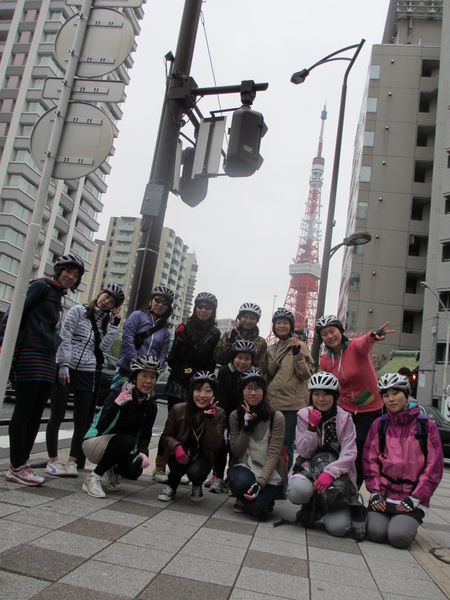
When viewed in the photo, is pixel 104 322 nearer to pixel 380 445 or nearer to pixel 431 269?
pixel 380 445

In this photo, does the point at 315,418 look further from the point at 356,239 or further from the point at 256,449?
the point at 356,239

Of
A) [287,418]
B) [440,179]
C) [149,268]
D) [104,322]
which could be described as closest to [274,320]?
[287,418]

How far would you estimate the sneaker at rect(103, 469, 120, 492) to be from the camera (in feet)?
14.3

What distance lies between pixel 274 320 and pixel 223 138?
6.69ft

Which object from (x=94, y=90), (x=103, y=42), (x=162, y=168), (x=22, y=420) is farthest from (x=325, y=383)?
(x=103, y=42)

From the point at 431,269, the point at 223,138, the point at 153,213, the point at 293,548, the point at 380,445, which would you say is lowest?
the point at 293,548

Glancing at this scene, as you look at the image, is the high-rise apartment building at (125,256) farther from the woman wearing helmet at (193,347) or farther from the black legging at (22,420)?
the black legging at (22,420)

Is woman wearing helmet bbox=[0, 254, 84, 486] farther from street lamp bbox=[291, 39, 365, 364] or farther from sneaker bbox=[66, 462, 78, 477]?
street lamp bbox=[291, 39, 365, 364]

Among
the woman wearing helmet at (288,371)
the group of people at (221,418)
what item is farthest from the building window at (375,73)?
the group of people at (221,418)

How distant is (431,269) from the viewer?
33781 mm

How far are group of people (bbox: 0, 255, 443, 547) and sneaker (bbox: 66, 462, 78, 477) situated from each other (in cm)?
1

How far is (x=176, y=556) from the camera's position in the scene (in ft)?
9.57

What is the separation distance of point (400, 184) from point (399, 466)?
129 ft

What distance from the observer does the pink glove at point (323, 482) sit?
404cm
